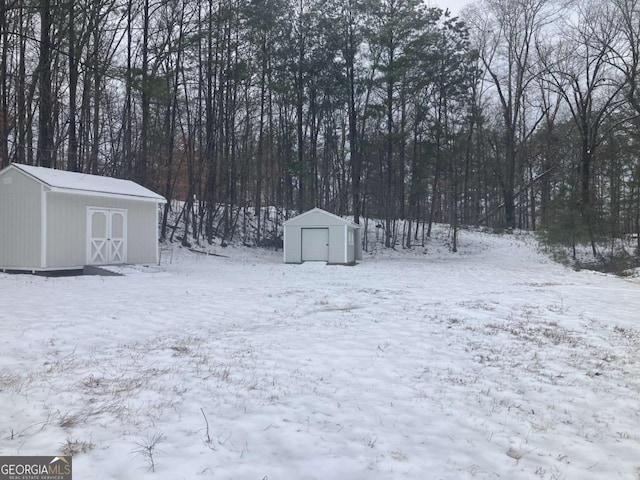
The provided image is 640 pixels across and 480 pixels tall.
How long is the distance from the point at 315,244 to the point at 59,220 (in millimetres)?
11497

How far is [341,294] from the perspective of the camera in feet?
34.3

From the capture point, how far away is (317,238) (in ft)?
72.8

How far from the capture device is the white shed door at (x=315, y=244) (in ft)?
72.4

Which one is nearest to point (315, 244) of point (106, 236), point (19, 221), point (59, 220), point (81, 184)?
point (106, 236)

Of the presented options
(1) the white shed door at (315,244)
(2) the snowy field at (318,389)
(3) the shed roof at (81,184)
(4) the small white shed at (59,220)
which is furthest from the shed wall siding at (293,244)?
(2) the snowy field at (318,389)

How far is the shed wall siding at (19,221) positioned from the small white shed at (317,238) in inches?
441

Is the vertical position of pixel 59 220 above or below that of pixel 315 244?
above

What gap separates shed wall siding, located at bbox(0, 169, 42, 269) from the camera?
42.5 feet

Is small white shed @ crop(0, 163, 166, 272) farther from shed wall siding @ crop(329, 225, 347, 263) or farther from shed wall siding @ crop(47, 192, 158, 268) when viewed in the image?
shed wall siding @ crop(329, 225, 347, 263)

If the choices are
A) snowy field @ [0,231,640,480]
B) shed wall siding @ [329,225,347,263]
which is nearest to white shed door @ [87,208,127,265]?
snowy field @ [0,231,640,480]

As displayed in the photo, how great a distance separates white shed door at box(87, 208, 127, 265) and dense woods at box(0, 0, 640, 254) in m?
5.15

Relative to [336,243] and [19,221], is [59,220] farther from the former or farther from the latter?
[336,243]

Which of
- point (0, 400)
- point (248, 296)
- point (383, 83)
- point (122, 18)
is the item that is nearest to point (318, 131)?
point (383, 83)

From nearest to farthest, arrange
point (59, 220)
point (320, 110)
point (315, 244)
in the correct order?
point (59, 220) → point (315, 244) → point (320, 110)
